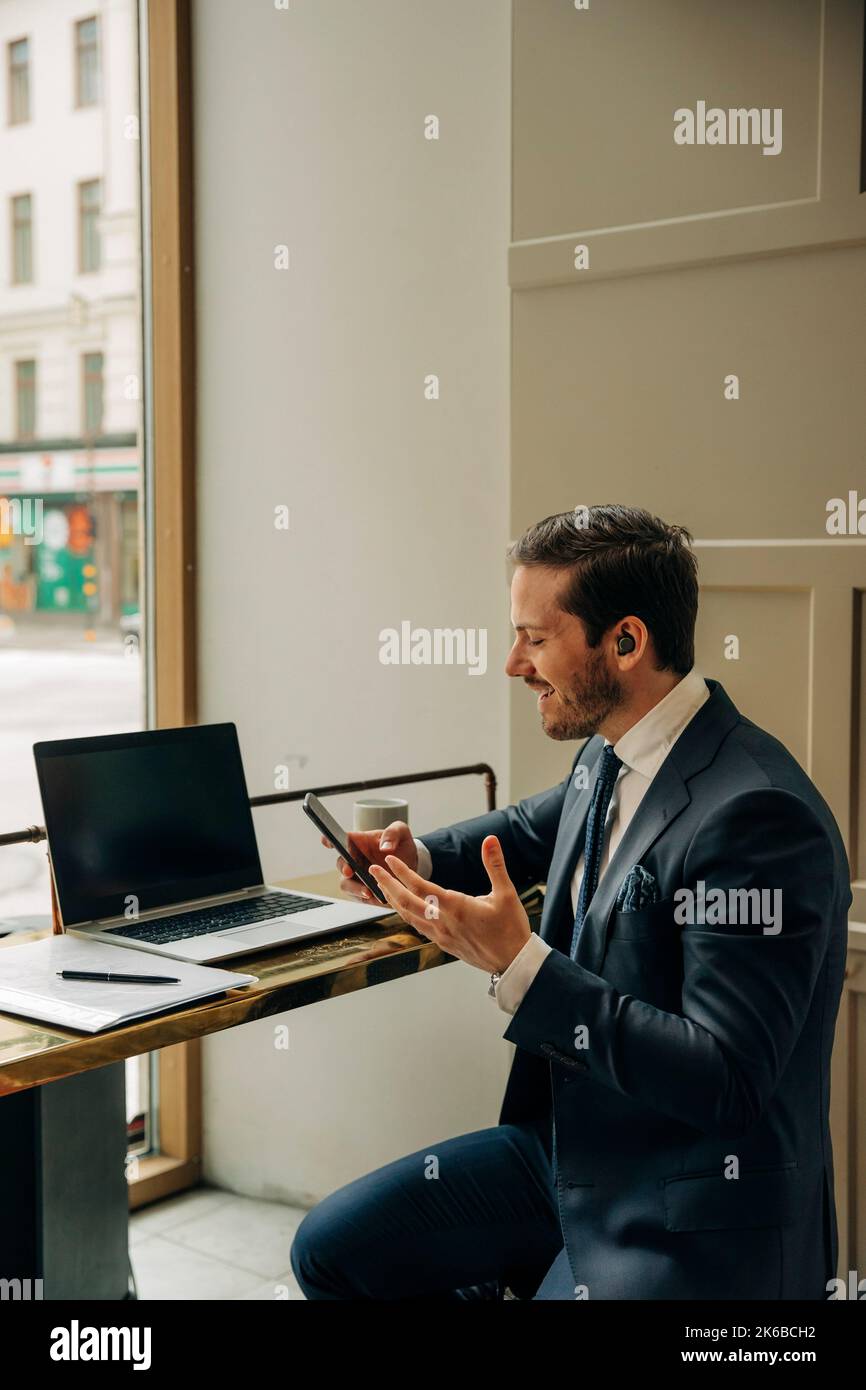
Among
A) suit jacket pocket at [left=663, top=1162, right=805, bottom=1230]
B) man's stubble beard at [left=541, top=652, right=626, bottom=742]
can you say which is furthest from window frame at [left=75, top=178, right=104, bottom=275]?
suit jacket pocket at [left=663, top=1162, right=805, bottom=1230]

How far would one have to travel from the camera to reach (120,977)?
155 centimetres

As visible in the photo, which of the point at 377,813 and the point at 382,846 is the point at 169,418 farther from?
the point at 382,846

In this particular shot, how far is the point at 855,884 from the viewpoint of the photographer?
1.97 meters

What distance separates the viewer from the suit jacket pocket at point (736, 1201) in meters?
1.39

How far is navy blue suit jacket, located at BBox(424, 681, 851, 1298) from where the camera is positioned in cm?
133

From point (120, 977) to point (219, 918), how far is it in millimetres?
289

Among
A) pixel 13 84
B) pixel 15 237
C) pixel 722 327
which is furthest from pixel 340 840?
pixel 13 84

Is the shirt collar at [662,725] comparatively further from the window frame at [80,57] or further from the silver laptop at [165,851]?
the window frame at [80,57]
